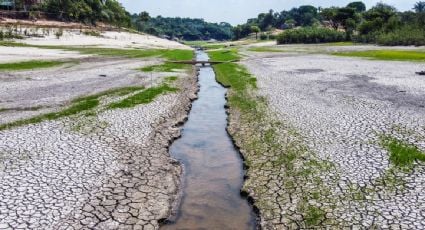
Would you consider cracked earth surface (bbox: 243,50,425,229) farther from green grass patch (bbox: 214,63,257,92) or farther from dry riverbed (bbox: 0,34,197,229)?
dry riverbed (bbox: 0,34,197,229)

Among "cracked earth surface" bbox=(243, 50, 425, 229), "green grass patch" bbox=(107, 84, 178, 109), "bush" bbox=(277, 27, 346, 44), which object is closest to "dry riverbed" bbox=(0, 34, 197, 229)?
"green grass patch" bbox=(107, 84, 178, 109)

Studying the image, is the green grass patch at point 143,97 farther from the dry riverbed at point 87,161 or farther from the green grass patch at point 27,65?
the green grass patch at point 27,65

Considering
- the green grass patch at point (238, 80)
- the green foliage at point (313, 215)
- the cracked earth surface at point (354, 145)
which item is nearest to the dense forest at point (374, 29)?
the green grass patch at point (238, 80)

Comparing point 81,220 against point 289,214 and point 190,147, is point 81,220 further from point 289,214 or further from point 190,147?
point 190,147

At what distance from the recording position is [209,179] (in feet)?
48.8

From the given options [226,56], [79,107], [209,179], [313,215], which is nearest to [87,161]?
[209,179]

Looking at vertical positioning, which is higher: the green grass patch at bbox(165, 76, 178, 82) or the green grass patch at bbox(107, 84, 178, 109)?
the green grass patch at bbox(165, 76, 178, 82)

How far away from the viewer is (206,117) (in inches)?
1009

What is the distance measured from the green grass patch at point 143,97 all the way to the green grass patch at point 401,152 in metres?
15.8

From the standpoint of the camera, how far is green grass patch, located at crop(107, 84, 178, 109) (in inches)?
990

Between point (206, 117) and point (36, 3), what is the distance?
129460 millimetres

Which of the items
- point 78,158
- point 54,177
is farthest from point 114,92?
point 54,177

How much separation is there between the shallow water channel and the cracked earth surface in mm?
839

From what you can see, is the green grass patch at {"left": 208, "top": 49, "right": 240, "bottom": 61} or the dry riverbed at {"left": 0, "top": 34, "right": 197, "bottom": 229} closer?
the dry riverbed at {"left": 0, "top": 34, "right": 197, "bottom": 229}
